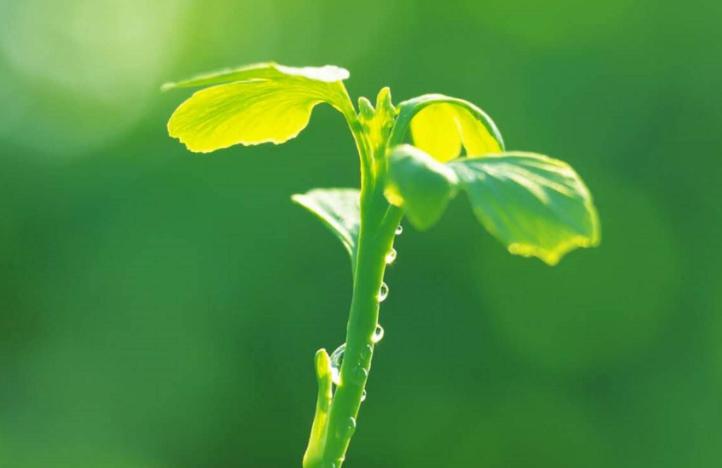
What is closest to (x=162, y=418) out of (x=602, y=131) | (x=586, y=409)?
(x=586, y=409)

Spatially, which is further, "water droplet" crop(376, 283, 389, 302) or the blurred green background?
the blurred green background

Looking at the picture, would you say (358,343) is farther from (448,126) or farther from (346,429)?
(448,126)

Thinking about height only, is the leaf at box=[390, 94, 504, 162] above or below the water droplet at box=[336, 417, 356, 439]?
above

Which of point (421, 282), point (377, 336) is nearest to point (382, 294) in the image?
point (377, 336)

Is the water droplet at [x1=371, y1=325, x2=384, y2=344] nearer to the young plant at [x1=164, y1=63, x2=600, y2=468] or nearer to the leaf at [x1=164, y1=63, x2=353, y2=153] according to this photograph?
the young plant at [x1=164, y1=63, x2=600, y2=468]

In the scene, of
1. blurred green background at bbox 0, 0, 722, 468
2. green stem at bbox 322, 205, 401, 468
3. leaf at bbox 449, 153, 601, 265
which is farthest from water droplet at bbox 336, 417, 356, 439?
blurred green background at bbox 0, 0, 722, 468

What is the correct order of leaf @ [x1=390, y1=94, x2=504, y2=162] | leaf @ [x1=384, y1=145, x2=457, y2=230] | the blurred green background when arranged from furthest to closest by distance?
the blurred green background
leaf @ [x1=390, y1=94, x2=504, y2=162]
leaf @ [x1=384, y1=145, x2=457, y2=230]

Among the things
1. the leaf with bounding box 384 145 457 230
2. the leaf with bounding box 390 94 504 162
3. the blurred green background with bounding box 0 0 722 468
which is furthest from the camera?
the blurred green background with bounding box 0 0 722 468

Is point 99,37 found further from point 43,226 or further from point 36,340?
point 36,340
